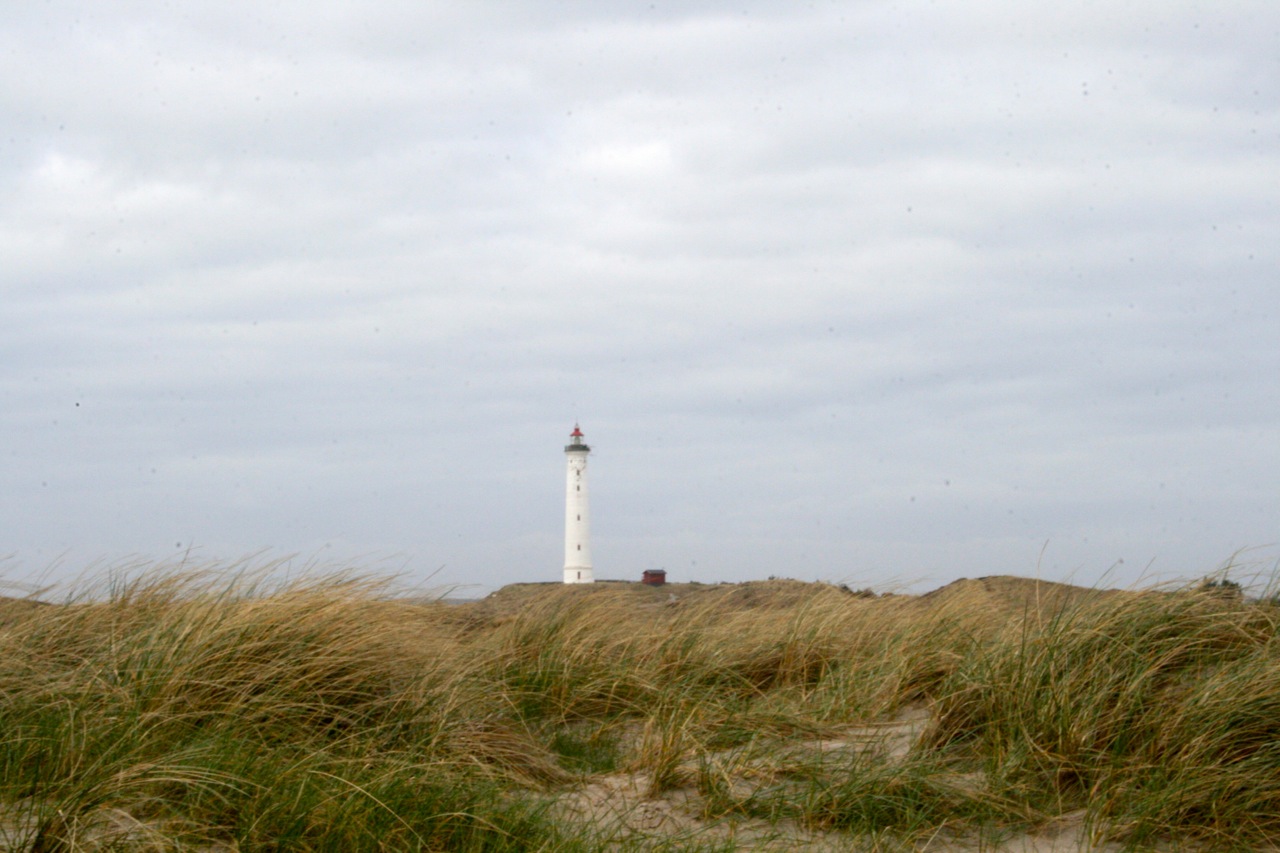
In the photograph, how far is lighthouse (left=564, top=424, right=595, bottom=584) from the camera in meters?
33.2

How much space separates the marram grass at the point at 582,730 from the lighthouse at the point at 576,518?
2602 cm

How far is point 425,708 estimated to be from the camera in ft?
18.4

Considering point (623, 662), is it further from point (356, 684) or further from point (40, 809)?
point (40, 809)

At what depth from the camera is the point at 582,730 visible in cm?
628

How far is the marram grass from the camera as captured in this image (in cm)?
432

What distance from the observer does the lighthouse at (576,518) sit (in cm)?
3319

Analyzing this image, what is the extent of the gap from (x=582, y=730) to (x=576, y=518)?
27347 millimetres

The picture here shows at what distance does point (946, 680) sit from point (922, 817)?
4.13ft

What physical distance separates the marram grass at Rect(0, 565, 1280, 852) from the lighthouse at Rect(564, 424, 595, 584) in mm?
26022

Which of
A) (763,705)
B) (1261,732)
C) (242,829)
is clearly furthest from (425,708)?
(1261,732)

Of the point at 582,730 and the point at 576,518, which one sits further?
the point at 576,518

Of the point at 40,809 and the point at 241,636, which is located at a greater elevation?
the point at 241,636

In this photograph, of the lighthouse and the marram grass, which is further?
the lighthouse

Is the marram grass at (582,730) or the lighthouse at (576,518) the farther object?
the lighthouse at (576,518)
